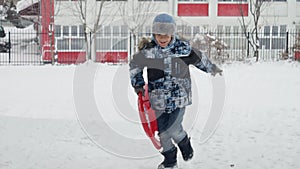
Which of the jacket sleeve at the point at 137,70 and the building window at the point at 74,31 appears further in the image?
the building window at the point at 74,31

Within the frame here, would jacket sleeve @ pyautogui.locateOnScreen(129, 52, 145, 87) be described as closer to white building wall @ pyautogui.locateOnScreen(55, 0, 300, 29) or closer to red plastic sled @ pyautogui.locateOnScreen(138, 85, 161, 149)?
red plastic sled @ pyautogui.locateOnScreen(138, 85, 161, 149)

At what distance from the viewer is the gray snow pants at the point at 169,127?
552 cm

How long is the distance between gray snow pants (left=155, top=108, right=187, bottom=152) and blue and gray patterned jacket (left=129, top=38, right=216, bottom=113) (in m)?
0.08

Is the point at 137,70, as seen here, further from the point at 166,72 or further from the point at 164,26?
the point at 164,26

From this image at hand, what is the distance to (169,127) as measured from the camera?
555 centimetres

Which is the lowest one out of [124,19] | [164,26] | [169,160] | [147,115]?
[169,160]

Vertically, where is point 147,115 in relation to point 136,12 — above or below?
below

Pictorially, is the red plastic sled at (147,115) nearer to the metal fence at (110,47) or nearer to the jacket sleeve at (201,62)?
the jacket sleeve at (201,62)

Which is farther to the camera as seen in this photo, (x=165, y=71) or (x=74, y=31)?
(x=74, y=31)

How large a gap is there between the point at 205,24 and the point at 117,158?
28.8m

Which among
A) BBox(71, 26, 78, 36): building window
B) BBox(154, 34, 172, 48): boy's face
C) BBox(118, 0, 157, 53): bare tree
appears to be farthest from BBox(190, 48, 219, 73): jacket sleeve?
BBox(71, 26, 78, 36): building window

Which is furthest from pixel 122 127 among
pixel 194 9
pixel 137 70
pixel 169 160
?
pixel 194 9

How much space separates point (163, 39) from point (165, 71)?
0.36m

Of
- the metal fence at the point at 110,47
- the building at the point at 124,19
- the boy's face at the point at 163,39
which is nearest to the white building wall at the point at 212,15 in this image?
the building at the point at 124,19
